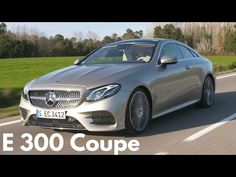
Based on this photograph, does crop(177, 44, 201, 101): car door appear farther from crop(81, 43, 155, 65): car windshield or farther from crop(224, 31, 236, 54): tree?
crop(224, 31, 236, 54): tree

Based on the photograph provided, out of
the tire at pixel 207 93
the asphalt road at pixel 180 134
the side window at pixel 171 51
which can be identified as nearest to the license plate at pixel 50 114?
the asphalt road at pixel 180 134

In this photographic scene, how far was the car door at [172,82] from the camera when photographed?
8.22 m

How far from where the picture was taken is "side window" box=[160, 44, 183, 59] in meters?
8.79

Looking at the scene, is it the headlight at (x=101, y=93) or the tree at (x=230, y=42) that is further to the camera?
the tree at (x=230, y=42)

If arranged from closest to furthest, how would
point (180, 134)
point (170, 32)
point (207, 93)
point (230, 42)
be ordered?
point (180, 134), point (207, 93), point (230, 42), point (170, 32)

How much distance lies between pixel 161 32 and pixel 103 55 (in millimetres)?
48312

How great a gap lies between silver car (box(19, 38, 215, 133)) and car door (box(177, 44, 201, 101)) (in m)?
0.03

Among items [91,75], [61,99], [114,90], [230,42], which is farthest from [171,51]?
[230,42]

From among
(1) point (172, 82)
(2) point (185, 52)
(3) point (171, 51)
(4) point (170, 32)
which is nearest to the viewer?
(1) point (172, 82)

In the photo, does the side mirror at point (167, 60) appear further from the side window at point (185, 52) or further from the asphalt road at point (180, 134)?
the side window at point (185, 52)

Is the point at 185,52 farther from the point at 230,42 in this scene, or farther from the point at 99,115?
the point at 230,42

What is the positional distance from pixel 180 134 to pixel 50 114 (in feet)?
6.80

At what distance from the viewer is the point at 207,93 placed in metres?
10.2

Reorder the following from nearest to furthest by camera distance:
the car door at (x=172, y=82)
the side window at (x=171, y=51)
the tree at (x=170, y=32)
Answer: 1. the car door at (x=172, y=82)
2. the side window at (x=171, y=51)
3. the tree at (x=170, y=32)
